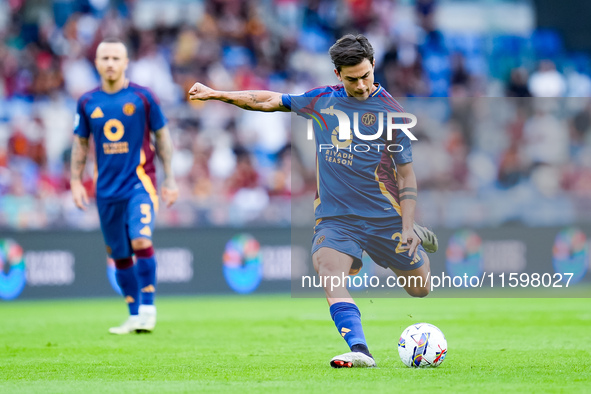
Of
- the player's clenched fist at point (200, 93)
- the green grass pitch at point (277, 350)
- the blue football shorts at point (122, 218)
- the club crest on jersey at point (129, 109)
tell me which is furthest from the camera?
the club crest on jersey at point (129, 109)

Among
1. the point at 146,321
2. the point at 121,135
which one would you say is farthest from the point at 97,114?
the point at 146,321

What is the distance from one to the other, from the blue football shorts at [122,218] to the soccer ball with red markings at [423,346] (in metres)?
3.55

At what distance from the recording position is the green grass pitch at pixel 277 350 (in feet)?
17.3

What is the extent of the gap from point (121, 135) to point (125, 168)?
12.6 inches

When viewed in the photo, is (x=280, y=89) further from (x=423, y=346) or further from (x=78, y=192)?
(x=423, y=346)

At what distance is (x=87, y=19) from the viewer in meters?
17.6

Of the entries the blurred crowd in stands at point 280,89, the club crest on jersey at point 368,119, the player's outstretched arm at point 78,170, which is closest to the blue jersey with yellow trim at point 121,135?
the player's outstretched arm at point 78,170

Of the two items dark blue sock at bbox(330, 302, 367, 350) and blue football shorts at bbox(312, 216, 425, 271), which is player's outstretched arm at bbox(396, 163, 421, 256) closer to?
A: blue football shorts at bbox(312, 216, 425, 271)

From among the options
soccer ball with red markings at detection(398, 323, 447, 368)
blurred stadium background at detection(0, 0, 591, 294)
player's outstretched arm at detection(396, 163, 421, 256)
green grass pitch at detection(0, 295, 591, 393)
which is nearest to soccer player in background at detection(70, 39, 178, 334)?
green grass pitch at detection(0, 295, 591, 393)

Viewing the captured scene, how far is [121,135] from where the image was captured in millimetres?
8812

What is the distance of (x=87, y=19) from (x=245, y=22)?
10.1 ft

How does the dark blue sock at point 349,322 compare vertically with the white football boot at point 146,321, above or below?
above

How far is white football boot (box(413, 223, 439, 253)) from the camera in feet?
20.4

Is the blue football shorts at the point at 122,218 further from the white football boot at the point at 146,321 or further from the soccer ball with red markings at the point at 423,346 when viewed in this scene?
the soccer ball with red markings at the point at 423,346
